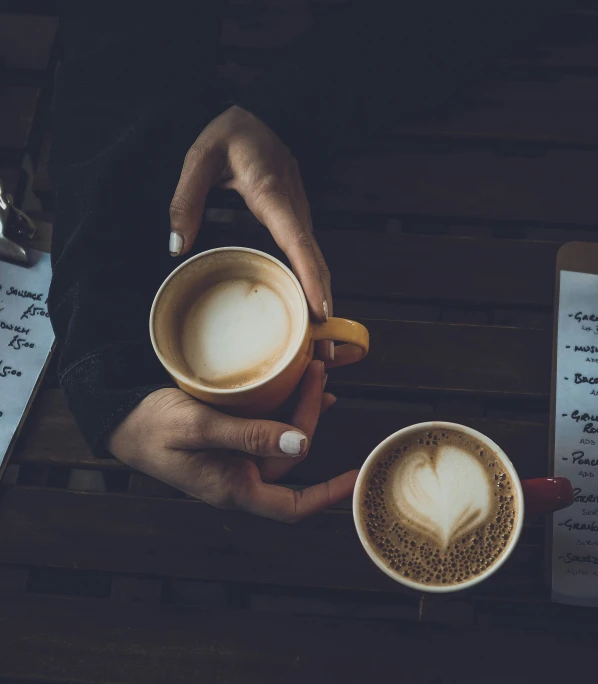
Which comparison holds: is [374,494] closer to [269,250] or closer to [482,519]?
[482,519]

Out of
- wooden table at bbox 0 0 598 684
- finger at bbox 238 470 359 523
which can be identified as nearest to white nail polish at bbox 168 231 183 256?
wooden table at bbox 0 0 598 684

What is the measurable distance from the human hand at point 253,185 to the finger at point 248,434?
12 cm

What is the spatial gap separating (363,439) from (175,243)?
361 millimetres

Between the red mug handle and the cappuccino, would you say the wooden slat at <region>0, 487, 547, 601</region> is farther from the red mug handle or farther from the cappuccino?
the cappuccino

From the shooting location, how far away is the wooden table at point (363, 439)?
703 mm

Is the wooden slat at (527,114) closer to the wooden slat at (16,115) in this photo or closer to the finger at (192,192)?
the finger at (192,192)

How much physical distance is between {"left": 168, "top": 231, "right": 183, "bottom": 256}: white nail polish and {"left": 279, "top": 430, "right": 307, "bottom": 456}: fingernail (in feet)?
0.95

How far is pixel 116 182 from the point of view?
78 centimetres

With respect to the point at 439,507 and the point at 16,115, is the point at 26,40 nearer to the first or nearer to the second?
the point at 16,115

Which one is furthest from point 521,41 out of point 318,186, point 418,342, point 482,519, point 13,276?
point 13,276

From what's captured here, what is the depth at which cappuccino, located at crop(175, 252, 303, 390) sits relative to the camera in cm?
61

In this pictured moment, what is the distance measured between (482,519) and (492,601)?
0.17m

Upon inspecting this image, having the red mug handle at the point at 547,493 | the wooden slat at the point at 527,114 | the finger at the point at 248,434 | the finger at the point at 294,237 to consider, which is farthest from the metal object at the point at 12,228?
the red mug handle at the point at 547,493

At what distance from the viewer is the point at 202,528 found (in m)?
0.75
